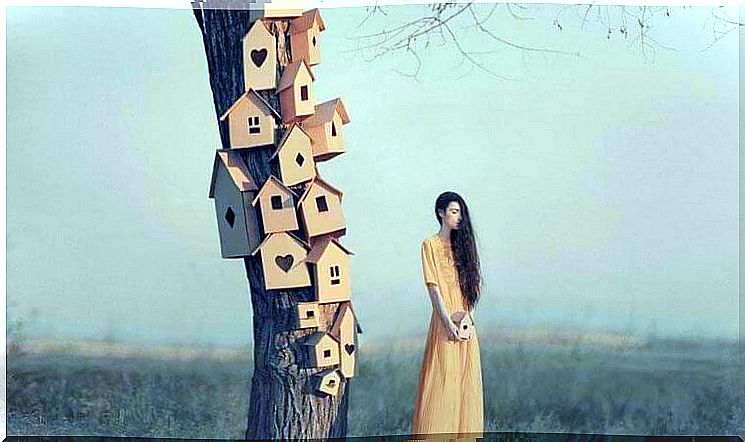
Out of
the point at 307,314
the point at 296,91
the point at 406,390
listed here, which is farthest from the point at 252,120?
the point at 406,390

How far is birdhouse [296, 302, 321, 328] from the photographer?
546cm

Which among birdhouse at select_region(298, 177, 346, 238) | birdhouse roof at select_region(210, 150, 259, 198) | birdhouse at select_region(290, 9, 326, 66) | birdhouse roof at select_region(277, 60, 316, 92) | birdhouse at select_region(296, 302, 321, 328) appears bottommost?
birdhouse at select_region(296, 302, 321, 328)

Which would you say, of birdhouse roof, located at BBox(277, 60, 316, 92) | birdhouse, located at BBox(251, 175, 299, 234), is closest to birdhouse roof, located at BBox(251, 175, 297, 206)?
birdhouse, located at BBox(251, 175, 299, 234)

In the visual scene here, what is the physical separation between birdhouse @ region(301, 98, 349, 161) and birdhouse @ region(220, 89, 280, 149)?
0.17 meters

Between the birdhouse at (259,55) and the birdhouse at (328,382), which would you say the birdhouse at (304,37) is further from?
the birdhouse at (328,382)

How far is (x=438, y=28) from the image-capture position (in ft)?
19.0

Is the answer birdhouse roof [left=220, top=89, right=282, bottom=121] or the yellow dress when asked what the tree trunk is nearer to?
birdhouse roof [left=220, top=89, right=282, bottom=121]

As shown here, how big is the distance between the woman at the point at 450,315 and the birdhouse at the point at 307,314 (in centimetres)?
55

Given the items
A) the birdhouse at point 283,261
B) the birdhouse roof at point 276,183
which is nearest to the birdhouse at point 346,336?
the birdhouse at point 283,261

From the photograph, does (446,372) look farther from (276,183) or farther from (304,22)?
(304,22)

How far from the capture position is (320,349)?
5551 millimetres

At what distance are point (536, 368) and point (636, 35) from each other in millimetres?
1399

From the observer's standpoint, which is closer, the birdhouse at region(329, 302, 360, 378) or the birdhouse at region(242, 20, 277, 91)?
the birdhouse at region(242, 20, 277, 91)

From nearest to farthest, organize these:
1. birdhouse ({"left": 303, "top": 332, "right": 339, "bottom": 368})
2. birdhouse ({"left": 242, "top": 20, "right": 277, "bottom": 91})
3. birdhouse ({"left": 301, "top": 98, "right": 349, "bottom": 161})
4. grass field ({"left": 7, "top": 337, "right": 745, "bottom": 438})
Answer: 1. birdhouse ({"left": 242, "top": 20, "right": 277, "bottom": 91})
2. birdhouse ({"left": 303, "top": 332, "right": 339, "bottom": 368})
3. birdhouse ({"left": 301, "top": 98, "right": 349, "bottom": 161})
4. grass field ({"left": 7, "top": 337, "right": 745, "bottom": 438})
